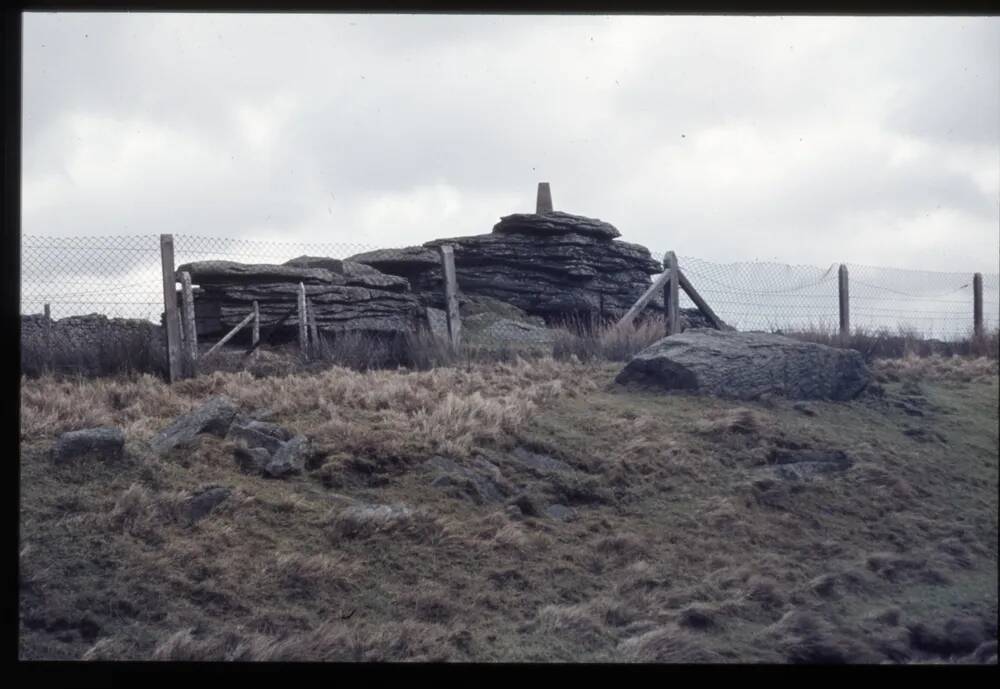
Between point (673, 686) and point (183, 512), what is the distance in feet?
10.5

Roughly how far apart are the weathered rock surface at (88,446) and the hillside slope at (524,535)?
0.12 m

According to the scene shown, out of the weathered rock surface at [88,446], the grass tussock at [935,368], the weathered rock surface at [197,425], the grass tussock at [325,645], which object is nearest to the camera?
the grass tussock at [325,645]

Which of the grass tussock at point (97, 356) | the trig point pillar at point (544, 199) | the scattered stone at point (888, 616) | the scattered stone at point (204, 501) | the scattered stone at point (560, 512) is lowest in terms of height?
the scattered stone at point (888, 616)

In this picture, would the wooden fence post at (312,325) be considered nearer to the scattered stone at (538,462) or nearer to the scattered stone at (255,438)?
the scattered stone at (255,438)

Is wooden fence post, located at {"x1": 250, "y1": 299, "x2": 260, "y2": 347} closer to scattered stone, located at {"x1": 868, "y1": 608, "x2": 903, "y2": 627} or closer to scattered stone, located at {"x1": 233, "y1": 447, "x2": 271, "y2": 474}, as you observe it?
scattered stone, located at {"x1": 233, "y1": 447, "x2": 271, "y2": 474}

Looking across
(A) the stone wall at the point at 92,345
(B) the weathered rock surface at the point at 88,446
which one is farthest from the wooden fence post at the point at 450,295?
(B) the weathered rock surface at the point at 88,446

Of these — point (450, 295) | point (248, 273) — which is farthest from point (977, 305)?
point (248, 273)

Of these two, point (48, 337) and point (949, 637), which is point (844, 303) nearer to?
point (949, 637)

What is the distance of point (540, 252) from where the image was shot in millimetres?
15484

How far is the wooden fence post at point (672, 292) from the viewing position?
42.5ft

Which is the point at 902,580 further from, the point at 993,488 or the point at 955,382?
the point at 955,382

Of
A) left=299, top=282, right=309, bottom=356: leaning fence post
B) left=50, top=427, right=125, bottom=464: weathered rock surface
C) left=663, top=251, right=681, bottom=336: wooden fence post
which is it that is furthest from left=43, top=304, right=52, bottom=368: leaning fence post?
left=663, top=251, right=681, bottom=336: wooden fence post

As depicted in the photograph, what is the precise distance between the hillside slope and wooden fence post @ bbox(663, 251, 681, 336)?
3869 millimetres

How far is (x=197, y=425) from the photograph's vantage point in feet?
26.0
